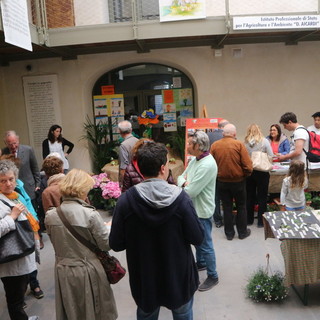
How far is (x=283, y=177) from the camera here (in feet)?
19.0

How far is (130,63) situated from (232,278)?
5808 millimetres

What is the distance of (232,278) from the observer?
3.81m

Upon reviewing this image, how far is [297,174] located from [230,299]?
1925 millimetres

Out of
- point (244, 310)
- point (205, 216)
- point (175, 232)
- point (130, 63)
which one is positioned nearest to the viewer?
point (175, 232)

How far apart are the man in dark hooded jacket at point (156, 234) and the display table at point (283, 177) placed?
3744 mm

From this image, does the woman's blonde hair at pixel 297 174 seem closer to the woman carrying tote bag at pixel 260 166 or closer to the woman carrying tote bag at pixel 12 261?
the woman carrying tote bag at pixel 260 166

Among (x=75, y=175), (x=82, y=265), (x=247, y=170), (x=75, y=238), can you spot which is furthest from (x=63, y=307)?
(x=247, y=170)

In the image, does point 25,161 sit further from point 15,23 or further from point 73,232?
point 73,232

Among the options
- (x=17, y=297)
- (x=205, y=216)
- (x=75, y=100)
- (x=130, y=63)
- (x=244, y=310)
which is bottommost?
(x=244, y=310)

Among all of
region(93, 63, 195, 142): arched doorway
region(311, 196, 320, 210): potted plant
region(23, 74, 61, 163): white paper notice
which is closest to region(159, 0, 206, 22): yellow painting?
region(93, 63, 195, 142): arched doorway

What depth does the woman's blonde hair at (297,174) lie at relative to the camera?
4.39m

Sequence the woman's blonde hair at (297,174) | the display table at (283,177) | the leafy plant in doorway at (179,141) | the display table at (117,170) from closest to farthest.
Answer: the woman's blonde hair at (297,174) → the display table at (283,177) → the display table at (117,170) → the leafy plant in doorway at (179,141)

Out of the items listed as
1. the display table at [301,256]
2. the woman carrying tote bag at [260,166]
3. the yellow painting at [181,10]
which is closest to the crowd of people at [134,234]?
the display table at [301,256]

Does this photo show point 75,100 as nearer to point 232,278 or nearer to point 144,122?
point 144,122
